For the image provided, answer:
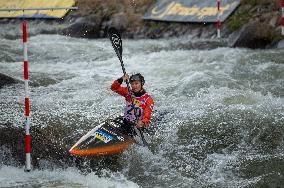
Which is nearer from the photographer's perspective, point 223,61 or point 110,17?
point 223,61

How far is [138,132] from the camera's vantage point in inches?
248

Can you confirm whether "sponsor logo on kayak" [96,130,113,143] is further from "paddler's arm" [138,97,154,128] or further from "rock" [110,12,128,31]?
"rock" [110,12,128,31]

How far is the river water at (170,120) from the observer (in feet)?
18.2

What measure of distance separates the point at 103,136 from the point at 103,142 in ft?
0.36

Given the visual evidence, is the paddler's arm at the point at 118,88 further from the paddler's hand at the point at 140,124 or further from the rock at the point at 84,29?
the rock at the point at 84,29

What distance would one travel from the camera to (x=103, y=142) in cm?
599

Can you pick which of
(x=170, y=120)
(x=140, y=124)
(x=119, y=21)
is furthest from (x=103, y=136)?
(x=119, y=21)

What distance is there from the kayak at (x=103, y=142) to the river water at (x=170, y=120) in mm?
103

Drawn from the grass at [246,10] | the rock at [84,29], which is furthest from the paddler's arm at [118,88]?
the rock at [84,29]

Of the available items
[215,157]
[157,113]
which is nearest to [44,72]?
[157,113]

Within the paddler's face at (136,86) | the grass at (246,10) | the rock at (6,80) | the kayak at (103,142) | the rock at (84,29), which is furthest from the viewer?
the rock at (84,29)

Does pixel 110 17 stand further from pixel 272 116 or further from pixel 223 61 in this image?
pixel 272 116

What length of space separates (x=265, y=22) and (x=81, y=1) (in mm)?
7209

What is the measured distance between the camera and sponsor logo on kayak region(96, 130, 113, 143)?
603 centimetres
